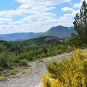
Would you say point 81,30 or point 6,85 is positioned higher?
point 81,30

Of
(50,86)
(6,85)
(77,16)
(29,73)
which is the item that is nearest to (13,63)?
(29,73)

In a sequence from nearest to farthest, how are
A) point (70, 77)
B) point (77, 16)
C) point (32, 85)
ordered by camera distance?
point (70, 77)
point (32, 85)
point (77, 16)

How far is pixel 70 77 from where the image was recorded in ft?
21.0

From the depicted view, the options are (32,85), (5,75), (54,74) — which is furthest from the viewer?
(5,75)

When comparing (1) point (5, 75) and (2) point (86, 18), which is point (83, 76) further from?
(2) point (86, 18)

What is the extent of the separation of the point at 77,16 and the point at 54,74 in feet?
95.7

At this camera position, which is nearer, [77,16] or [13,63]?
[13,63]

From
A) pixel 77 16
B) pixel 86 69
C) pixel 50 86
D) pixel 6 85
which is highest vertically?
pixel 77 16

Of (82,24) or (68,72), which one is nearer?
(68,72)

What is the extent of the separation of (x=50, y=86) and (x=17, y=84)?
9908 millimetres

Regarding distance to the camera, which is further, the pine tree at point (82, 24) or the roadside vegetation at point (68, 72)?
the pine tree at point (82, 24)

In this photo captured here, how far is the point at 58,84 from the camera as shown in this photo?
240 inches

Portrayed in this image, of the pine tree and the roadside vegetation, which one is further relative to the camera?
the pine tree

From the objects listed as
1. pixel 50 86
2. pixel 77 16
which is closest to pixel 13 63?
pixel 77 16
